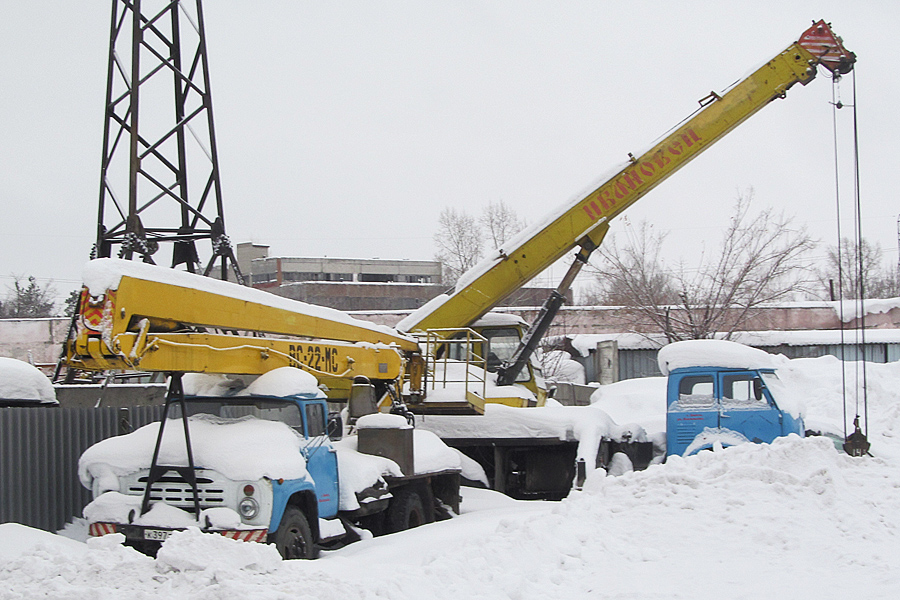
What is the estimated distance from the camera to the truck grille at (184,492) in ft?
25.5

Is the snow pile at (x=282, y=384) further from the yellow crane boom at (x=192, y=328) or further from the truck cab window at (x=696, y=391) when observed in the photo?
the truck cab window at (x=696, y=391)

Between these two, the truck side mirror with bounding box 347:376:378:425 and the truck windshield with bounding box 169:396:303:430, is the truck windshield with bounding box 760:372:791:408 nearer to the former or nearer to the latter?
the truck side mirror with bounding box 347:376:378:425

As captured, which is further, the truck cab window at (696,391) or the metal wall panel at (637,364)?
the metal wall panel at (637,364)

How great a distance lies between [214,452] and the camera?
7.93 m

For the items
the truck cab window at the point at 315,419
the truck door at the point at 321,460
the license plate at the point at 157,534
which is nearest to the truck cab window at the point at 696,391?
the truck door at the point at 321,460

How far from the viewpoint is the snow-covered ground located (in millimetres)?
5684

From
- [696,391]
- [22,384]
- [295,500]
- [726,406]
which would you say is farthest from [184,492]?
[726,406]

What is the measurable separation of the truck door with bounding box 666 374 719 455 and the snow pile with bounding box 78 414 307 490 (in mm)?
6584

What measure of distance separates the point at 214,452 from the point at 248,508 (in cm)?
64

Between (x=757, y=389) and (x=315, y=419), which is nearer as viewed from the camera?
(x=315, y=419)

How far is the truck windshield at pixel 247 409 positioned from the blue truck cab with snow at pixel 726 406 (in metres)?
6.25

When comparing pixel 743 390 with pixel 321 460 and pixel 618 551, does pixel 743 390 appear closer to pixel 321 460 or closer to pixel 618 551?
pixel 618 551

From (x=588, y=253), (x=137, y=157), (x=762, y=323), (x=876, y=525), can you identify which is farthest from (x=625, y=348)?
(x=876, y=525)

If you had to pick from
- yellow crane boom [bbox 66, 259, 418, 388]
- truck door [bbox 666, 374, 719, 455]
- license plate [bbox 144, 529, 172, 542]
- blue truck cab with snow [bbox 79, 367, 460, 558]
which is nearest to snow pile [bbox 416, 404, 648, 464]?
truck door [bbox 666, 374, 719, 455]
